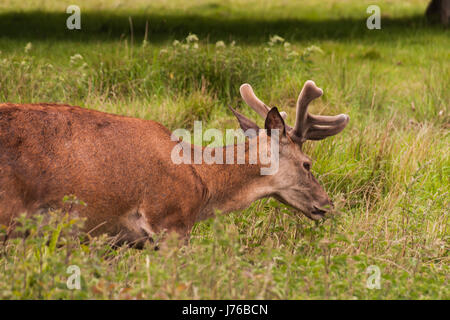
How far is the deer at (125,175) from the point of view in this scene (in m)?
4.91

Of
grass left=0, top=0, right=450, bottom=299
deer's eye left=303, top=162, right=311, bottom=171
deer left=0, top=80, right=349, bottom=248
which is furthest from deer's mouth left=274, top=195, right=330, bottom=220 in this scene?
deer's eye left=303, top=162, right=311, bottom=171

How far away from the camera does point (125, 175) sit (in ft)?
17.3

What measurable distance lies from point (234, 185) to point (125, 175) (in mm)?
1001

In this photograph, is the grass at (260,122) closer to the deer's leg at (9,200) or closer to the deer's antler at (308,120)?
the deer's leg at (9,200)

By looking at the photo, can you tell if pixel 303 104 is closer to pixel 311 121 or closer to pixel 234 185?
pixel 311 121

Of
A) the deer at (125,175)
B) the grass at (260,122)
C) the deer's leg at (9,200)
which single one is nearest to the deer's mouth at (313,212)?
the deer at (125,175)

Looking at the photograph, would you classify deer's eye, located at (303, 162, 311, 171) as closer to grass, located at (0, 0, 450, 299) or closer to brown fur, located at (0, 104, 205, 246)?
grass, located at (0, 0, 450, 299)

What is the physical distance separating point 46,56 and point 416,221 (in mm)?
7257

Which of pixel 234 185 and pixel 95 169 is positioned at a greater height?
pixel 95 169

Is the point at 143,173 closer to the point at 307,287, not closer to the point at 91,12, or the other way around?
the point at 307,287

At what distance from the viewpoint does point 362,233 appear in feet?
20.5

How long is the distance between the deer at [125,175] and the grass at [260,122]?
18 cm

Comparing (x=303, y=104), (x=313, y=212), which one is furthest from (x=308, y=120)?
(x=313, y=212)
